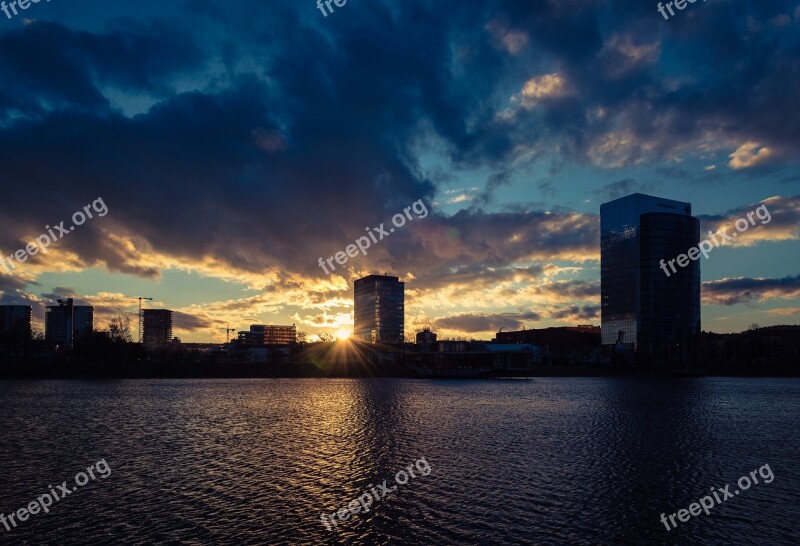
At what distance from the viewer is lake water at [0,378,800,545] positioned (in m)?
28.2

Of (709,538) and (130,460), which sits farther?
(130,460)

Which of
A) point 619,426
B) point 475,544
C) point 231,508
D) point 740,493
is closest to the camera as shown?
point 475,544

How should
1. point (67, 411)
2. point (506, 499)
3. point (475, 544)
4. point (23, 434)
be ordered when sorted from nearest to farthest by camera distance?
point (475, 544)
point (506, 499)
point (23, 434)
point (67, 411)

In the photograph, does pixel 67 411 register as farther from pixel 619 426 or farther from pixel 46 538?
pixel 619 426

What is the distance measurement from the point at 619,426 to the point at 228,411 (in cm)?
5334

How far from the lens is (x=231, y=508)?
31578 millimetres

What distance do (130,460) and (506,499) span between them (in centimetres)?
3012

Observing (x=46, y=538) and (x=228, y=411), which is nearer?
(x=46, y=538)

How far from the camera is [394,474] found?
132 feet

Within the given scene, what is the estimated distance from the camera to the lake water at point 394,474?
2817 cm

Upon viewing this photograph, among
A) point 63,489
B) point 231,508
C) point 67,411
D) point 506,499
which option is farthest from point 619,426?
point 67,411

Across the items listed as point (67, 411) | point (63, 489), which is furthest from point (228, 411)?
point (63, 489)

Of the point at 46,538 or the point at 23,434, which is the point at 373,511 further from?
the point at 23,434

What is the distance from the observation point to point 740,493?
35906 millimetres
